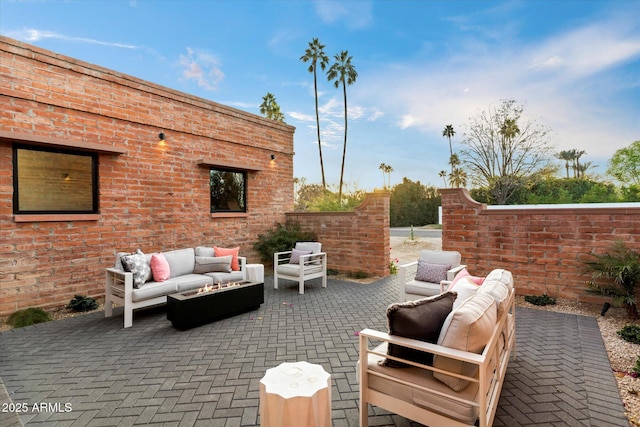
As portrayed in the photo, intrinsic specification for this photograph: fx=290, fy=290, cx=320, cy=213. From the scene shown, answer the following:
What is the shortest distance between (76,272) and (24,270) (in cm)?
64

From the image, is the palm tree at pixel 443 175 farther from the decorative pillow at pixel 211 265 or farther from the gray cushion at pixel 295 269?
the decorative pillow at pixel 211 265

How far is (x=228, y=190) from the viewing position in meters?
7.47

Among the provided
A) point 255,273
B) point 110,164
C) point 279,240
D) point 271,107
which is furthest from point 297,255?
point 271,107

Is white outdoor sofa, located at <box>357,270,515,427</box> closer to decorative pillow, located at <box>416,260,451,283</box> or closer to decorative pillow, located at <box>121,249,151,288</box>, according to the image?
decorative pillow, located at <box>416,260,451,283</box>

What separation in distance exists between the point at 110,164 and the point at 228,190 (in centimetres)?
264

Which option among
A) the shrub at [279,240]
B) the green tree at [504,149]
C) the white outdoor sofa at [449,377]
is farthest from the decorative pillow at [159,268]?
the green tree at [504,149]

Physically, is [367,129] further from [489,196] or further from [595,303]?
[595,303]

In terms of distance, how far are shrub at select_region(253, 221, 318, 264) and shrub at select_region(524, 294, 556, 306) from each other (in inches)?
191

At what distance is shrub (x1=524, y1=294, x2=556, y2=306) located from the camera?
15.5 ft

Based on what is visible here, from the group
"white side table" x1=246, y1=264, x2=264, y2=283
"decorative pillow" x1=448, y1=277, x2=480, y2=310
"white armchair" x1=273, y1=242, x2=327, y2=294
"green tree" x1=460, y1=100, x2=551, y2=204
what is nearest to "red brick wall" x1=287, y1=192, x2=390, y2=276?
"white armchair" x1=273, y1=242, x2=327, y2=294

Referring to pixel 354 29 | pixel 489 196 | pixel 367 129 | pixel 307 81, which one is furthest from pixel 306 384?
pixel 307 81

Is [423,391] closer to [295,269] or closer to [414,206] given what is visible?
[295,269]

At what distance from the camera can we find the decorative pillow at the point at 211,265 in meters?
5.28

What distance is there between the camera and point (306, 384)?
171 cm
